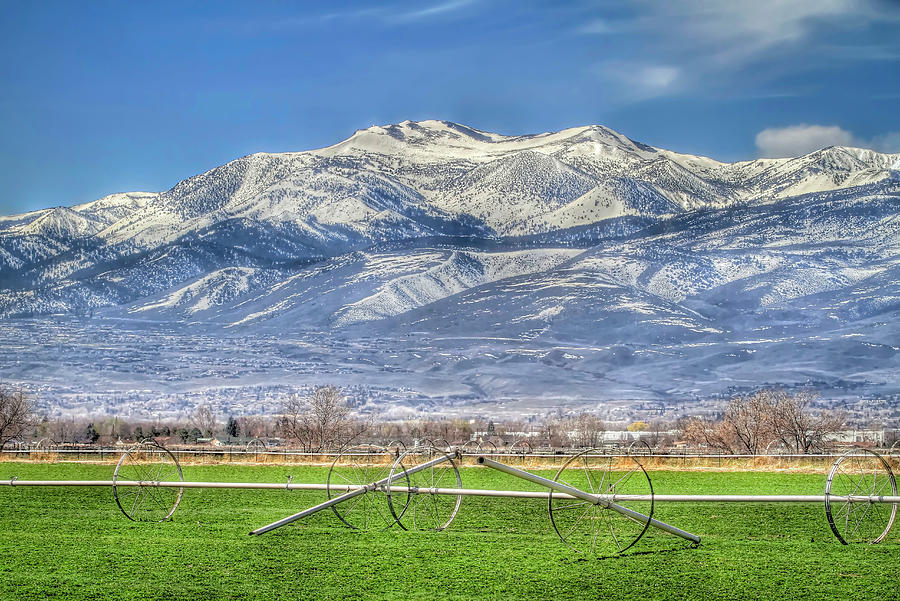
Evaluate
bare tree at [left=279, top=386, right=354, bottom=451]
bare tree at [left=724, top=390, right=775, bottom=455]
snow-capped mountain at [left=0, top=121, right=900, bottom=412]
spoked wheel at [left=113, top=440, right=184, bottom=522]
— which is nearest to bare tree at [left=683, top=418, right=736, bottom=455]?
bare tree at [left=724, top=390, right=775, bottom=455]

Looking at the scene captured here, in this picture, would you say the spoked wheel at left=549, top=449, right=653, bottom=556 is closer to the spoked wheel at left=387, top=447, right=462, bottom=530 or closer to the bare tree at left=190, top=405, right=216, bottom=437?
the spoked wheel at left=387, top=447, right=462, bottom=530

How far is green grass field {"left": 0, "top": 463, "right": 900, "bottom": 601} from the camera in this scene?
1069cm

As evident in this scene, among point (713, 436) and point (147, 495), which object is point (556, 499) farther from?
point (713, 436)

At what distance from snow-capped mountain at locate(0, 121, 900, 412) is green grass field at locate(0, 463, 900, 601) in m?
95.2

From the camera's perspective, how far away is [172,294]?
129m

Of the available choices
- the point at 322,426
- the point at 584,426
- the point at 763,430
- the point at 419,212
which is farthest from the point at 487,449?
the point at 419,212

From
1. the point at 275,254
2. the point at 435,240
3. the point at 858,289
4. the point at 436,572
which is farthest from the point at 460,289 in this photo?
the point at 436,572

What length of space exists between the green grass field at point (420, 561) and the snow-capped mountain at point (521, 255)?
95.2 m

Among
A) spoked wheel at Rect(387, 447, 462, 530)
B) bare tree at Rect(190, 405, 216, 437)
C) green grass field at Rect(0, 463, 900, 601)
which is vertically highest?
bare tree at Rect(190, 405, 216, 437)

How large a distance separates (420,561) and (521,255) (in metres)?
121

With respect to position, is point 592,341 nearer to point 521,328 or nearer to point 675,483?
point 521,328

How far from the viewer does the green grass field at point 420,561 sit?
10688 mm

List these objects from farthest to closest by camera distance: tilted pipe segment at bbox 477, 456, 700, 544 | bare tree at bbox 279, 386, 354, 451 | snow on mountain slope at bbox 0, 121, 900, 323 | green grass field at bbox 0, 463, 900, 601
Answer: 1. snow on mountain slope at bbox 0, 121, 900, 323
2. bare tree at bbox 279, 386, 354, 451
3. tilted pipe segment at bbox 477, 456, 700, 544
4. green grass field at bbox 0, 463, 900, 601

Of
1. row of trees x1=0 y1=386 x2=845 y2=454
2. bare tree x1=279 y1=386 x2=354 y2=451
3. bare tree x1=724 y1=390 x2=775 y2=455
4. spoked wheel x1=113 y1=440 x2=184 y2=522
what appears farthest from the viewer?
bare tree x1=279 y1=386 x2=354 y2=451
